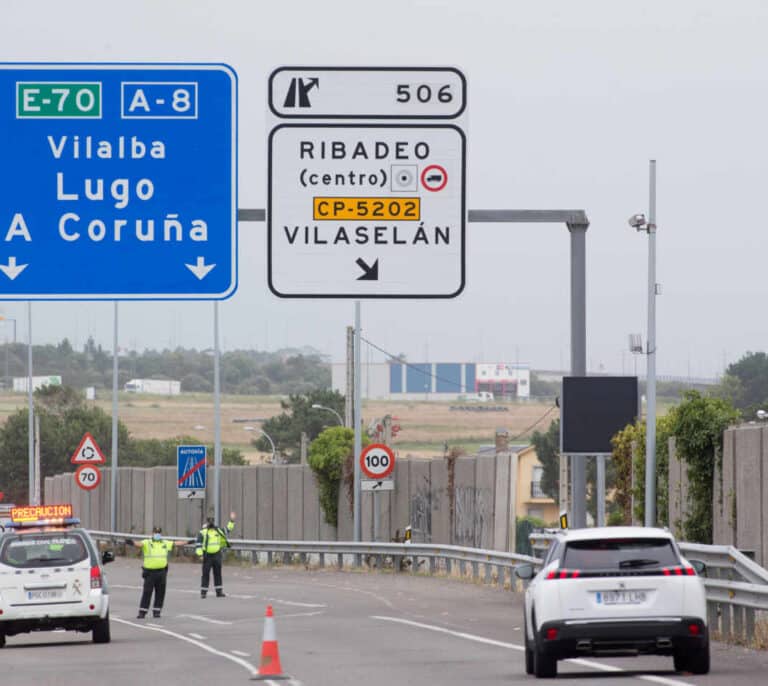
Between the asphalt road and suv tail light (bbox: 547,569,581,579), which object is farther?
the asphalt road

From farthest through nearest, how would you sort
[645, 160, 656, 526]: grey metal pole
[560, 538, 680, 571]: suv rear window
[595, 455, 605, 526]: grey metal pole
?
[595, 455, 605, 526]: grey metal pole, [645, 160, 656, 526]: grey metal pole, [560, 538, 680, 571]: suv rear window

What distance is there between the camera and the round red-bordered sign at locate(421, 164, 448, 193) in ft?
59.0

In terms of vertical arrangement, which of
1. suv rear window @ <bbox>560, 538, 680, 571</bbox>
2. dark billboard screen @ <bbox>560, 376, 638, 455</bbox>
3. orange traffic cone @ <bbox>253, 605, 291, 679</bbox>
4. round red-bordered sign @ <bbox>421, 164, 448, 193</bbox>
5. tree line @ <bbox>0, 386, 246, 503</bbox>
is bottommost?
tree line @ <bbox>0, 386, 246, 503</bbox>

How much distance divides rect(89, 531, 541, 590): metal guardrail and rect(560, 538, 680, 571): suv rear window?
48.7ft

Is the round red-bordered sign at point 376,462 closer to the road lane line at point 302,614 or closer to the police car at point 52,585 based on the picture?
the road lane line at point 302,614

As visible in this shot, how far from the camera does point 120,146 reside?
1819 cm

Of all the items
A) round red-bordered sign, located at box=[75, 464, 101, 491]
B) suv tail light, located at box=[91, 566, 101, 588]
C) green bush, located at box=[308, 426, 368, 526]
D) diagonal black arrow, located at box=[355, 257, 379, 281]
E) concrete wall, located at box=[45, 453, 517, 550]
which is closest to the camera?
diagonal black arrow, located at box=[355, 257, 379, 281]

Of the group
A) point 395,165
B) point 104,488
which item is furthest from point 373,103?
point 104,488

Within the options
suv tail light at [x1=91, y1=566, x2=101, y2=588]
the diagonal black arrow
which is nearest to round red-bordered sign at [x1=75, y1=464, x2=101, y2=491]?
A: suv tail light at [x1=91, y1=566, x2=101, y2=588]

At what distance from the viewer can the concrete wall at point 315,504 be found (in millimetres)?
46500

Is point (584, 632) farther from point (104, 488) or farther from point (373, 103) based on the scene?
point (104, 488)

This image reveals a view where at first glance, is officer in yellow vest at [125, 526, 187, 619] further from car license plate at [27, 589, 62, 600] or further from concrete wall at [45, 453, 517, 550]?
concrete wall at [45, 453, 517, 550]

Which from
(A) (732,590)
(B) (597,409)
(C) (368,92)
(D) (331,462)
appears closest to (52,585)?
(B) (597,409)

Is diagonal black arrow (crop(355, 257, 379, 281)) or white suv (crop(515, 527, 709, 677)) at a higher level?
diagonal black arrow (crop(355, 257, 379, 281))
